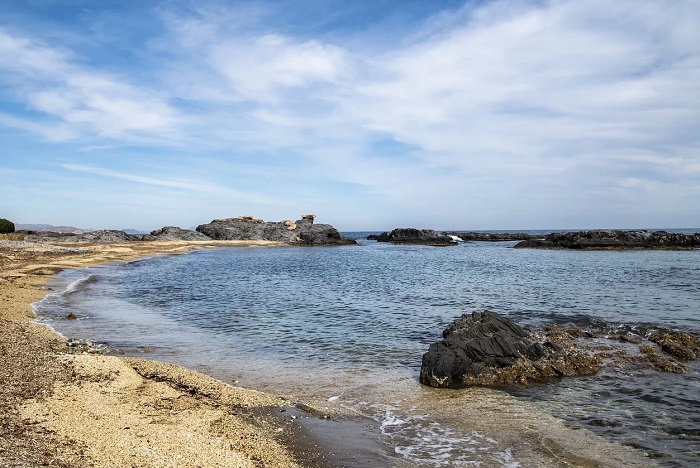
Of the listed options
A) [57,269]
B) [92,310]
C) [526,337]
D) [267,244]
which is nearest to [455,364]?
[526,337]

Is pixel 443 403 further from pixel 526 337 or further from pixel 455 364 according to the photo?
pixel 526 337

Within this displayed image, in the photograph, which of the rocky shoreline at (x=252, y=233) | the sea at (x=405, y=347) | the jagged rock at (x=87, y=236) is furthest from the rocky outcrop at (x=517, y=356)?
the rocky shoreline at (x=252, y=233)

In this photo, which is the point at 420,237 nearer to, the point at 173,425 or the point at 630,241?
the point at 630,241

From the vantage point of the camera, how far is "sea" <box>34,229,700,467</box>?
833 centimetres

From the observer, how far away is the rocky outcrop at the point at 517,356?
11891 millimetres

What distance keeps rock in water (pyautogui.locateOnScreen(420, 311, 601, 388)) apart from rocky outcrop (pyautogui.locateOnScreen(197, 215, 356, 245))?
91.2m

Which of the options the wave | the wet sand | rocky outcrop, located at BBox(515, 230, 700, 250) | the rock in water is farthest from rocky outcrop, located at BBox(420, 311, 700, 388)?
rocky outcrop, located at BBox(515, 230, 700, 250)

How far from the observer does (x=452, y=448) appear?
7.90 m

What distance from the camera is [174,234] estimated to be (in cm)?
10625

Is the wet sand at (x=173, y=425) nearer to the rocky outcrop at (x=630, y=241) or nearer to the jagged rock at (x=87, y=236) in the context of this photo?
the rocky outcrop at (x=630, y=241)

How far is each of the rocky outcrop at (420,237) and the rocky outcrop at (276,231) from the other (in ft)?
50.5

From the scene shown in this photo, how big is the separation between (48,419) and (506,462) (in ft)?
24.1

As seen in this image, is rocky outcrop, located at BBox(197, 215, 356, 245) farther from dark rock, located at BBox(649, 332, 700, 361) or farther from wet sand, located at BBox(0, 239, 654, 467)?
wet sand, located at BBox(0, 239, 654, 467)

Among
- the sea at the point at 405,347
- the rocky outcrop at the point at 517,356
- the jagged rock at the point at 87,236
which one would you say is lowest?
the sea at the point at 405,347
